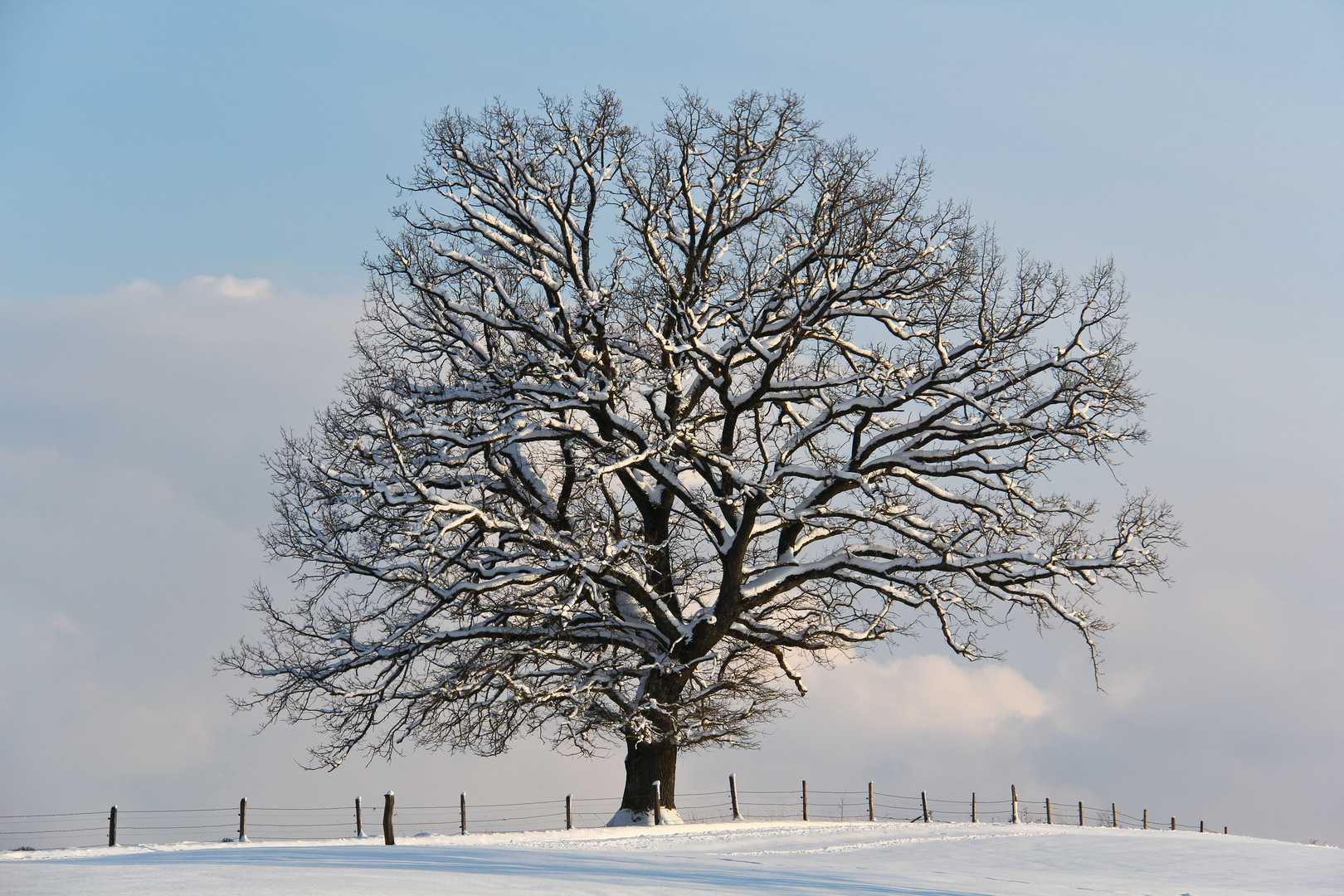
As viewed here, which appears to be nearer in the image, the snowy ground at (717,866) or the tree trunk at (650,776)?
the snowy ground at (717,866)

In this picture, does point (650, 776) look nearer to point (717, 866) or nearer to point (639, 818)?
point (639, 818)

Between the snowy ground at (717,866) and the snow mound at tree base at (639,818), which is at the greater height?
the snowy ground at (717,866)

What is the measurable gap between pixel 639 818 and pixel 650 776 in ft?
2.68

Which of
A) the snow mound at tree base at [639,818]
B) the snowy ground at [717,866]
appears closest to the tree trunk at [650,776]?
the snow mound at tree base at [639,818]

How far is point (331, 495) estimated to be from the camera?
827 inches

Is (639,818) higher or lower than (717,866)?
lower

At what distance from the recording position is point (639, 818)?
21.3 metres

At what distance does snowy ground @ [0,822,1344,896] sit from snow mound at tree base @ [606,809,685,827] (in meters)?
2.64

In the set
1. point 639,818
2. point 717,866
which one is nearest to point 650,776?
point 639,818

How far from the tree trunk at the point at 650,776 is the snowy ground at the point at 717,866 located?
2.94m

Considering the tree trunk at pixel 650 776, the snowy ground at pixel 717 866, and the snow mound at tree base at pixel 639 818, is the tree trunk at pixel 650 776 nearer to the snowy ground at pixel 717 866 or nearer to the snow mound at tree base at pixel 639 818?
the snow mound at tree base at pixel 639 818

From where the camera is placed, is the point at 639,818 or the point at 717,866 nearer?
the point at 717,866

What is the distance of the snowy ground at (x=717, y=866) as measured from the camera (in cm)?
933

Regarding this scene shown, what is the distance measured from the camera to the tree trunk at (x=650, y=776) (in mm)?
21625
